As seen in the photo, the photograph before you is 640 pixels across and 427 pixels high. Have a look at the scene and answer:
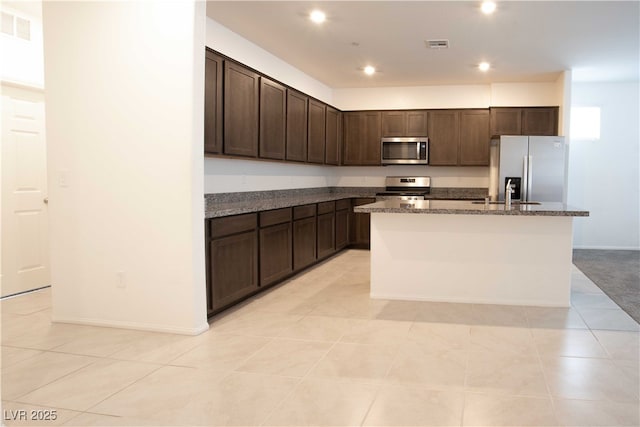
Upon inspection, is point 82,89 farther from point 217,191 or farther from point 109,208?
point 217,191

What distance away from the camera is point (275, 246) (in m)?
5.15

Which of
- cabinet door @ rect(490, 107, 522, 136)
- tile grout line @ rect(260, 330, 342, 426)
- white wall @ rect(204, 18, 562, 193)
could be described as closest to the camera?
tile grout line @ rect(260, 330, 342, 426)

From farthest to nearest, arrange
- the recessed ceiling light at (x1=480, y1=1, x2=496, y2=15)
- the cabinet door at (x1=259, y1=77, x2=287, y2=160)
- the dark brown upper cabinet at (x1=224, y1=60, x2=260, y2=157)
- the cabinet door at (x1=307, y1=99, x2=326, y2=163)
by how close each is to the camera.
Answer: the cabinet door at (x1=307, y1=99, x2=326, y2=163), the cabinet door at (x1=259, y1=77, x2=287, y2=160), the dark brown upper cabinet at (x1=224, y1=60, x2=260, y2=157), the recessed ceiling light at (x1=480, y1=1, x2=496, y2=15)

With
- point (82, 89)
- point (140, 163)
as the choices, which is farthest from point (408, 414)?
point (82, 89)

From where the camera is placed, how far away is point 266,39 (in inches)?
215

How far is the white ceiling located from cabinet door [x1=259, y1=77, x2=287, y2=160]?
48cm

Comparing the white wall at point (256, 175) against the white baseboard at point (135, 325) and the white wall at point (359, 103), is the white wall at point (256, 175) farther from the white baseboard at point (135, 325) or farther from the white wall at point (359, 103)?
the white baseboard at point (135, 325)

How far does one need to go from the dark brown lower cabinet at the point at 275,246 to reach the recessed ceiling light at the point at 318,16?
181cm

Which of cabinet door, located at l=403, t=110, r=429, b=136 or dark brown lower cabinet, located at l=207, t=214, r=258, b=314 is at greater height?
cabinet door, located at l=403, t=110, r=429, b=136

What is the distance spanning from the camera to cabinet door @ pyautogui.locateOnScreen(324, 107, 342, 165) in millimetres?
7672

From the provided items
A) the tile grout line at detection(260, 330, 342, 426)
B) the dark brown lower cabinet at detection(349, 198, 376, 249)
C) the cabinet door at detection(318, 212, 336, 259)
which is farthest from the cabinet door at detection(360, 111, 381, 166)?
the tile grout line at detection(260, 330, 342, 426)

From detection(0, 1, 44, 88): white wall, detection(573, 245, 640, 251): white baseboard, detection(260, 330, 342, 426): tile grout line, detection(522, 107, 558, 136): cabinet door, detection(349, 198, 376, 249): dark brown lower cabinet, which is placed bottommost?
detection(260, 330, 342, 426): tile grout line

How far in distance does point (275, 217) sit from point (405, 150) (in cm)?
356

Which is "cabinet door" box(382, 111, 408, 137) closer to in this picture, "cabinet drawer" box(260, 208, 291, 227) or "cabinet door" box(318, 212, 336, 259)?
"cabinet door" box(318, 212, 336, 259)
